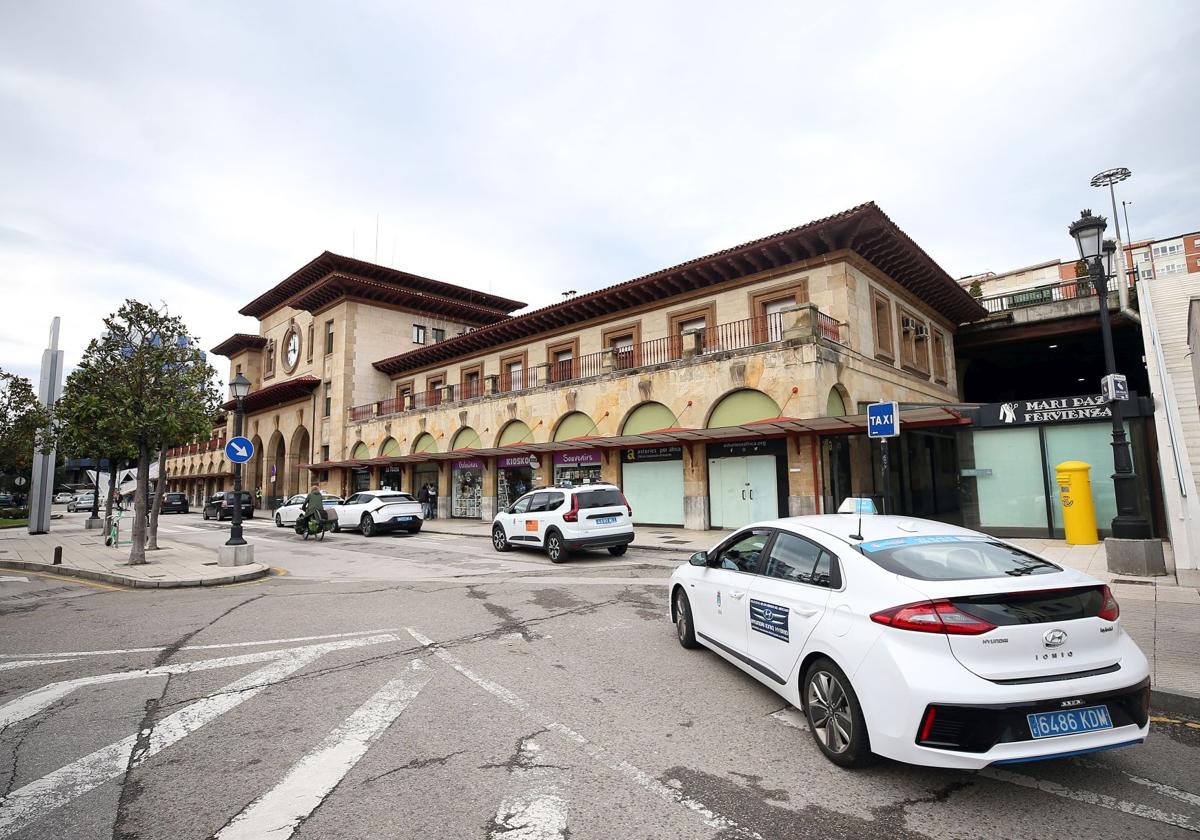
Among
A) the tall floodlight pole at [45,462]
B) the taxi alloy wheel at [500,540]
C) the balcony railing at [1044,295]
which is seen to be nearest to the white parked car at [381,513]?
the taxi alloy wheel at [500,540]

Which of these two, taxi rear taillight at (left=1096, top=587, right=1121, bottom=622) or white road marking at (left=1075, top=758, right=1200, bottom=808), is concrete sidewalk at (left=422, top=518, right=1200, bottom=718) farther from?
taxi rear taillight at (left=1096, top=587, right=1121, bottom=622)

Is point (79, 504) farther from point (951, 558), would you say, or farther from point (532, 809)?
point (951, 558)

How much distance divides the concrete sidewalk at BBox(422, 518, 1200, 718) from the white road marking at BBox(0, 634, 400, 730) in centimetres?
697

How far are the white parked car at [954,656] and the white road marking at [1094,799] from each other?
32 centimetres

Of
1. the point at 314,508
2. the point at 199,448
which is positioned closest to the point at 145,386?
the point at 314,508

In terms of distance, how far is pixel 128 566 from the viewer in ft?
44.4

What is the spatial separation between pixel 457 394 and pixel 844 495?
852 inches

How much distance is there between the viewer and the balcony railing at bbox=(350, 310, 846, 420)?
66.6 feet

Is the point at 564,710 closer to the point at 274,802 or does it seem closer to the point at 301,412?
the point at 274,802

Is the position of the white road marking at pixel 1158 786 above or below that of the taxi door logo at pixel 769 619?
below

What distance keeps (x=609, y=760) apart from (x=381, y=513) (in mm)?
19856

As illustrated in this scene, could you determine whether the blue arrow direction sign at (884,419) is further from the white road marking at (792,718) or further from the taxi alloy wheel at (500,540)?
the taxi alloy wheel at (500,540)

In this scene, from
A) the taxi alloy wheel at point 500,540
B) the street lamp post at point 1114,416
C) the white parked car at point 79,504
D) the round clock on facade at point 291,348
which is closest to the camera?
the street lamp post at point 1114,416

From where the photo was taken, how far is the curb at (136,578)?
37.2ft
